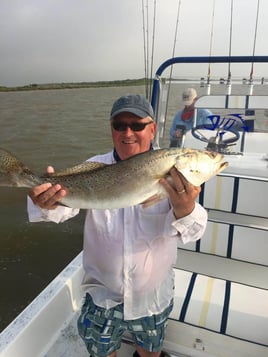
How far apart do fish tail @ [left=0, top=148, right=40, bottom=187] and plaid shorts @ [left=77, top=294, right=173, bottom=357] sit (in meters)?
0.86

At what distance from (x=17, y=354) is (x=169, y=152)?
1731mm

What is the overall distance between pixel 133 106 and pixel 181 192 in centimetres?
61

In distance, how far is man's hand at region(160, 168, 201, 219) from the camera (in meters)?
1.74

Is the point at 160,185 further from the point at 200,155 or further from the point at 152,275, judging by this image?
the point at 152,275

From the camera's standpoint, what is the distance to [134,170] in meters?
1.83

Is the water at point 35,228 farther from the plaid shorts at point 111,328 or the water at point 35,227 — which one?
the plaid shorts at point 111,328

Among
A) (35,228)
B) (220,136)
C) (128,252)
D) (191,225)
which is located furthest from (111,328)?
(35,228)

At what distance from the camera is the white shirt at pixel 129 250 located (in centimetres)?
201

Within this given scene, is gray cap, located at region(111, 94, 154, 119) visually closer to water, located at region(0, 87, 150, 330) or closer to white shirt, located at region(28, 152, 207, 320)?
white shirt, located at region(28, 152, 207, 320)

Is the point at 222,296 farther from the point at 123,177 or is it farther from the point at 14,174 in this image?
the point at 14,174

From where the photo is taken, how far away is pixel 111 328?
211 cm

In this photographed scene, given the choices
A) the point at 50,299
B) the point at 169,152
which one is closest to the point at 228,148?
the point at 169,152

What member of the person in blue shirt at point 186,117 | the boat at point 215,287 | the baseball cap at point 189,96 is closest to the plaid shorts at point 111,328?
the boat at point 215,287

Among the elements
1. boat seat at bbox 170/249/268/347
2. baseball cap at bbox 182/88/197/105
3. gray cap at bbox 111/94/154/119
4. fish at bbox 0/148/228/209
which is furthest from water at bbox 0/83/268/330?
fish at bbox 0/148/228/209
